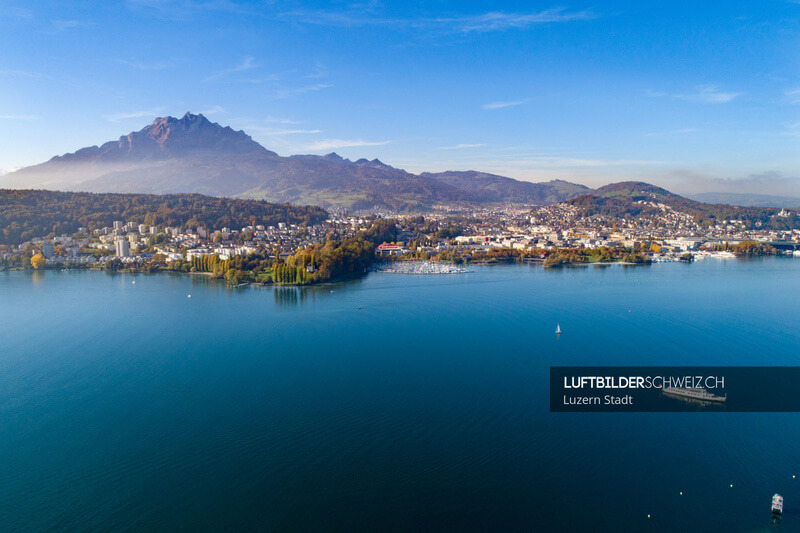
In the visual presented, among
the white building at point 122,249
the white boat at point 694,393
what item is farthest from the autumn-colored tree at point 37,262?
the white boat at point 694,393

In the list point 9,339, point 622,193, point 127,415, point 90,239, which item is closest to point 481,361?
point 127,415

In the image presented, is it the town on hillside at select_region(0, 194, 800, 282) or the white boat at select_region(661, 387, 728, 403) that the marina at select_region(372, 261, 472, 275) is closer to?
the town on hillside at select_region(0, 194, 800, 282)

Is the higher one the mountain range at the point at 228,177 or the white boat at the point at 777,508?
the mountain range at the point at 228,177

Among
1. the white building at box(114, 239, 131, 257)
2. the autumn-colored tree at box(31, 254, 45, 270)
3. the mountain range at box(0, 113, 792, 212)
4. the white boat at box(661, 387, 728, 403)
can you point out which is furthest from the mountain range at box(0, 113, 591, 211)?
the white boat at box(661, 387, 728, 403)

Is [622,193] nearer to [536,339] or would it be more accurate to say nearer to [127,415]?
[536,339]

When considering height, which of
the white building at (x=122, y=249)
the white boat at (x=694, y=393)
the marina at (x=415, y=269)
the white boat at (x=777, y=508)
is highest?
the white building at (x=122, y=249)

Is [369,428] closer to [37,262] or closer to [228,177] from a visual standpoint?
[37,262]

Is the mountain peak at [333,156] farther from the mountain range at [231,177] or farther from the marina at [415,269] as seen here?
the marina at [415,269]
